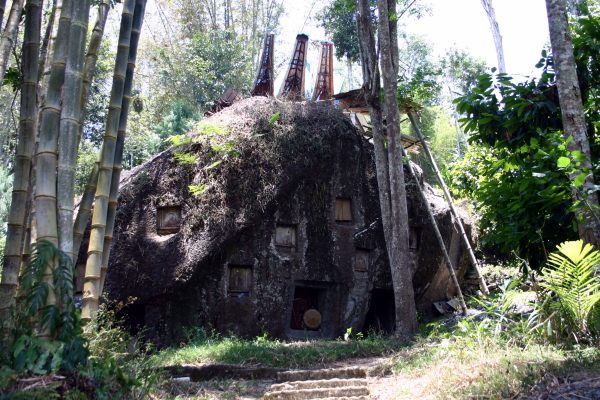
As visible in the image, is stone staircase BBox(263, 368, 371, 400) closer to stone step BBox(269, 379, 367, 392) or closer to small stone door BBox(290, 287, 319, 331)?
stone step BBox(269, 379, 367, 392)

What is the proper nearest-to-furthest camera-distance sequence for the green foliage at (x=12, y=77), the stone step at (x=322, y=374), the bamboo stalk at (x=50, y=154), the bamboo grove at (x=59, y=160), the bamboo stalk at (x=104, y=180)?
the bamboo stalk at (x=50, y=154), the bamboo grove at (x=59, y=160), the bamboo stalk at (x=104, y=180), the stone step at (x=322, y=374), the green foliage at (x=12, y=77)

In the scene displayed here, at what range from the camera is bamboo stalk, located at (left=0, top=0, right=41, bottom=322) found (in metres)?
4.60

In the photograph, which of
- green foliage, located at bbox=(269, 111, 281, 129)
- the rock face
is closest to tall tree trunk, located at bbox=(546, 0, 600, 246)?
the rock face

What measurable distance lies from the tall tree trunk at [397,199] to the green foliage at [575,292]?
4.09 meters

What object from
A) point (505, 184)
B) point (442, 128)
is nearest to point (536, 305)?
point (505, 184)

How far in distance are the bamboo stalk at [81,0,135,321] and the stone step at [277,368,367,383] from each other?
109 inches

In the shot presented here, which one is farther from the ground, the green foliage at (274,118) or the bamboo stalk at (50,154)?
the green foliage at (274,118)

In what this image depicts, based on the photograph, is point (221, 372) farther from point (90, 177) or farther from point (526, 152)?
point (526, 152)

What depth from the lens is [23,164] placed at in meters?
4.87

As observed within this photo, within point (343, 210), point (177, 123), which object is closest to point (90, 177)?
point (343, 210)

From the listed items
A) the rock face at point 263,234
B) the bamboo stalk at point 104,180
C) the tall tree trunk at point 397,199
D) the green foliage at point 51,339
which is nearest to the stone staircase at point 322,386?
the green foliage at point 51,339

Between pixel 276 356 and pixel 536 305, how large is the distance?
12.8 ft

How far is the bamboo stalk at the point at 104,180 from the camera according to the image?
5348 mm

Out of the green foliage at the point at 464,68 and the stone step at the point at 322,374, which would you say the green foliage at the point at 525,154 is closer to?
the stone step at the point at 322,374
